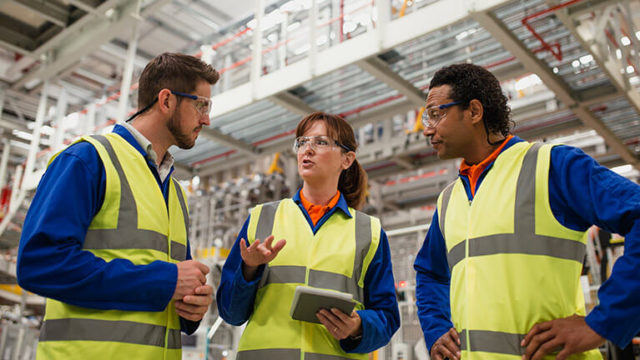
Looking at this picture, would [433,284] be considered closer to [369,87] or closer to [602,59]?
[602,59]

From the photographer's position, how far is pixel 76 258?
68.1 inches

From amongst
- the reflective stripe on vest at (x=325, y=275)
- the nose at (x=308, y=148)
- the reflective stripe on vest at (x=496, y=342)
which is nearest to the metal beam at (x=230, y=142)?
the nose at (x=308, y=148)

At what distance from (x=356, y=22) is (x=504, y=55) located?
7.25 feet

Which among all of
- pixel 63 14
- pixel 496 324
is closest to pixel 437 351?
pixel 496 324

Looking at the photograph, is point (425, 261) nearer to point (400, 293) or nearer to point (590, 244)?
point (400, 293)

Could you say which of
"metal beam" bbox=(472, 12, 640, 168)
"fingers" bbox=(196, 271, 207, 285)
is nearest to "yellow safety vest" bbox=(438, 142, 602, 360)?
"fingers" bbox=(196, 271, 207, 285)

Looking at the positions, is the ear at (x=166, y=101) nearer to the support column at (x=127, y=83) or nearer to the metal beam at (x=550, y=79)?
the metal beam at (x=550, y=79)

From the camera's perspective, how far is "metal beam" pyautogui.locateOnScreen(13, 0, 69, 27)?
729 cm

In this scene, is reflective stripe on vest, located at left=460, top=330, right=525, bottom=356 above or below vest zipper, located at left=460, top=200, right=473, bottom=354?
below

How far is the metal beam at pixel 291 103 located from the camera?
22.3 feet

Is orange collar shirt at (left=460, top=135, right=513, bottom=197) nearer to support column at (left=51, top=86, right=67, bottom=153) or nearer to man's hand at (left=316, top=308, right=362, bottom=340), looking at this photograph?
man's hand at (left=316, top=308, right=362, bottom=340)

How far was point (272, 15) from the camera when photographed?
29.6 feet

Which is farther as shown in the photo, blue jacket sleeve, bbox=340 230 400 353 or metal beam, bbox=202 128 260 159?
metal beam, bbox=202 128 260 159

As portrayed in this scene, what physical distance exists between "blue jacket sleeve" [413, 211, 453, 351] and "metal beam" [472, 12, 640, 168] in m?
3.24
